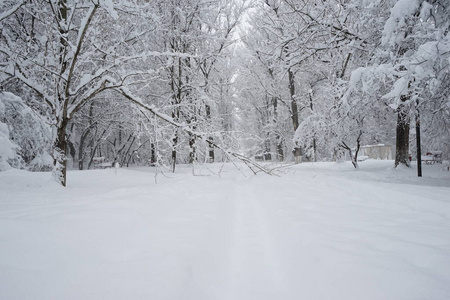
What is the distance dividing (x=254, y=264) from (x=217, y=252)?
311 mm

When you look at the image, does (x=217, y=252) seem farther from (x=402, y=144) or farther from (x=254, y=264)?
(x=402, y=144)

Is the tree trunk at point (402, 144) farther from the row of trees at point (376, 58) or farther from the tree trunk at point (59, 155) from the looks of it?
the tree trunk at point (59, 155)

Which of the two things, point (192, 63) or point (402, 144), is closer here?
point (402, 144)

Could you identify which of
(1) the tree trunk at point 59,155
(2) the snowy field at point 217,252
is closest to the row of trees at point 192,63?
(1) the tree trunk at point 59,155

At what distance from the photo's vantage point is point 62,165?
13.0ft

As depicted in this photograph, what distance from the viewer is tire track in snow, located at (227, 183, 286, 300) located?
1245mm

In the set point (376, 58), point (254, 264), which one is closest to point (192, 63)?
point (376, 58)

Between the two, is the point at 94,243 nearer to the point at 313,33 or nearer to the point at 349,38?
the point at 313,33

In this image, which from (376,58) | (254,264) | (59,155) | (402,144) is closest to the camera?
(254,264)

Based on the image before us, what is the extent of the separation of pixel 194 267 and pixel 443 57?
215 inches

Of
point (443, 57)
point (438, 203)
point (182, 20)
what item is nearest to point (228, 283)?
point (438, 203)

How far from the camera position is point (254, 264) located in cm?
152

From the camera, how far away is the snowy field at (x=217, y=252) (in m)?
1.15

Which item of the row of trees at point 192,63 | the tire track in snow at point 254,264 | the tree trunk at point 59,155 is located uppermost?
the row of trees at point 192,63
